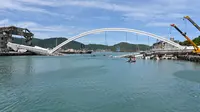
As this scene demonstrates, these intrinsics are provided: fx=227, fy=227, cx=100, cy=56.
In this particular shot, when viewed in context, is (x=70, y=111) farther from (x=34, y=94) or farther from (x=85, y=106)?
(x=34, y=94)

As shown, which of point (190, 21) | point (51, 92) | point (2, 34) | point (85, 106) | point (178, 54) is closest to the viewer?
point (85, 106)

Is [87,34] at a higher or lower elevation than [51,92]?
higher

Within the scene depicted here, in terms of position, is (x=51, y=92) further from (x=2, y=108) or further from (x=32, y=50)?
(x=32, y=50)

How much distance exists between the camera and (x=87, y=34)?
12888 centimetres

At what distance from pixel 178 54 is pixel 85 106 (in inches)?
3517

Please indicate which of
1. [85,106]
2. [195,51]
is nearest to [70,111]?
[85,106]

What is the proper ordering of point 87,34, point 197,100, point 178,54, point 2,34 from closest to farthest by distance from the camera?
1. point 197,100
2. point 178,54
3. point 87,34
4. point 2,34

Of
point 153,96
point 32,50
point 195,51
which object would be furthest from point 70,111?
point 32,50

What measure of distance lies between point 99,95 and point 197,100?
8487mm

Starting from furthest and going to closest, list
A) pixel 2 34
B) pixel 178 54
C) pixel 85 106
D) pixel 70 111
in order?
1. pixel 2 34
2. pixel 178 54
3. pixel 85 106
4. pixel 70 111

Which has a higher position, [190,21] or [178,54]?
[190,21]

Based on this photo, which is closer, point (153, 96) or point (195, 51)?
point (153, 96)

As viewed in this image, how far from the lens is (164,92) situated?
22719 mm

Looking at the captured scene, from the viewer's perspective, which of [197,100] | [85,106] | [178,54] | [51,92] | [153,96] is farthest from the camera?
[178,54]
